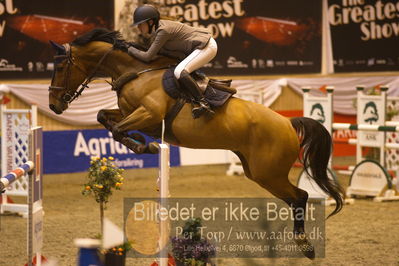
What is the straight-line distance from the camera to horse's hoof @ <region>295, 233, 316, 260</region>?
17.7ft

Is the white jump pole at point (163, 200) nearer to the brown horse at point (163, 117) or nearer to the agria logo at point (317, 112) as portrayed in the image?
the brown horse at point (163, 117)

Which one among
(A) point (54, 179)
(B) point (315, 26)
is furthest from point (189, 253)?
(B) point (315, 26)

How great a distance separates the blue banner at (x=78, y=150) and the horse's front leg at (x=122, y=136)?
13.9ft

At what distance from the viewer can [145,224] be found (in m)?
4.91

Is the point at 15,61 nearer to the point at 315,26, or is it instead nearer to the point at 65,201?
the point at 65,201

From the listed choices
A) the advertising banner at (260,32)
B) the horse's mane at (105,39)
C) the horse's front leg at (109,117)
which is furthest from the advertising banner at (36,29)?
the horse's front leg at (109,117)

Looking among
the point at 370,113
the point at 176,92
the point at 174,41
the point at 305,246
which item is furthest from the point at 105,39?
the point at 370,113

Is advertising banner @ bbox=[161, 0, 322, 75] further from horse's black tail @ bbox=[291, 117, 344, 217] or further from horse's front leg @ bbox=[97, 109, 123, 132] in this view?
horse's front leg @ bbox=[97, 109, 123, 132]

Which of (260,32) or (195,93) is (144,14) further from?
(260,32)

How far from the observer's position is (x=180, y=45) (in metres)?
5.39

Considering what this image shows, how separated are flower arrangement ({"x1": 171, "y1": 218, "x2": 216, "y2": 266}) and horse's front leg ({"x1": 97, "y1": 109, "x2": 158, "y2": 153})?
916mm

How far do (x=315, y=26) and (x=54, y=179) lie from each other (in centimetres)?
567

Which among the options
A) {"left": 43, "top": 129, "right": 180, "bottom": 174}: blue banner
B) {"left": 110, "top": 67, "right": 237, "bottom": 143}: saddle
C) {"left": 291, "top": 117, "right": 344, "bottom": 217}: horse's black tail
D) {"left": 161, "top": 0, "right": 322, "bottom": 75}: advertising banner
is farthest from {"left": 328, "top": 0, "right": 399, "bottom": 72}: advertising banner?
{"left": 110, "top": 67, "right": 237, "bottom": 143}: saddle

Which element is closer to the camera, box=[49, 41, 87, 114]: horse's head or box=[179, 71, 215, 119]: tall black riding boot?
box=[179, 71, 215, 119]: tall black riding boot
